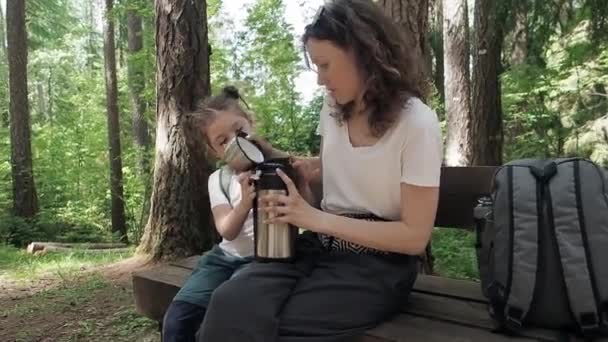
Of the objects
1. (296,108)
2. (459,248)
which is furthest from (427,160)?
(296,108)

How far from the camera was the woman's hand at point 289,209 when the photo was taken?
5.35 ft

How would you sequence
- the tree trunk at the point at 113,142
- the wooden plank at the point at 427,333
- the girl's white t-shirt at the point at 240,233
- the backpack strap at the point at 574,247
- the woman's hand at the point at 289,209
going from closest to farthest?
the backpack strap at the point at 574,247 < the wooden plank at the point at 427,333 < the woman's hand at the point at 289,209 < the girl's white t-shirt at the point at 240,233 < the tree trunk at the point at 113,142

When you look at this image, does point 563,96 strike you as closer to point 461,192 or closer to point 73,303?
point 461,192

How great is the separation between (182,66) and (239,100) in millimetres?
2222

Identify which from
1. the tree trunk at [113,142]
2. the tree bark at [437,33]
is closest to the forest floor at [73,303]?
the tree trunk at [113,142]

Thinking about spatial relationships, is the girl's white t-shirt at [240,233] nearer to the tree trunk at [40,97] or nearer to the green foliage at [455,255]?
the green foliage at [455,255]

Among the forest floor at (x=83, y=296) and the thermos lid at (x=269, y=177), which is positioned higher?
the thermos lid at (x=269, y=177)

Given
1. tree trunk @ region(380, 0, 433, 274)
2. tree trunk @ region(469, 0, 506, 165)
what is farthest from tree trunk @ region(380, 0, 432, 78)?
tree trunk @ region(469, 0, 506, 165)

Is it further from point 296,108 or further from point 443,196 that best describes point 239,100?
point 296,108

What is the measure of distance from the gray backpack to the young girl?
0.86 metres

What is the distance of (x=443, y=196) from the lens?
241cm

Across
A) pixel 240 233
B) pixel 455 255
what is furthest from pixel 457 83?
pixel 240 233

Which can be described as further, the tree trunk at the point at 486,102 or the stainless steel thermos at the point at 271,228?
the tree trunk at the point at 486,102

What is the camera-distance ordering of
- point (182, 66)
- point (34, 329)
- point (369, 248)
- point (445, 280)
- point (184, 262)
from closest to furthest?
1. point (369, 248)
2. point (445, 280)
3. point (184, 262)
4. point (34, 329)
5. point (182, 66)
